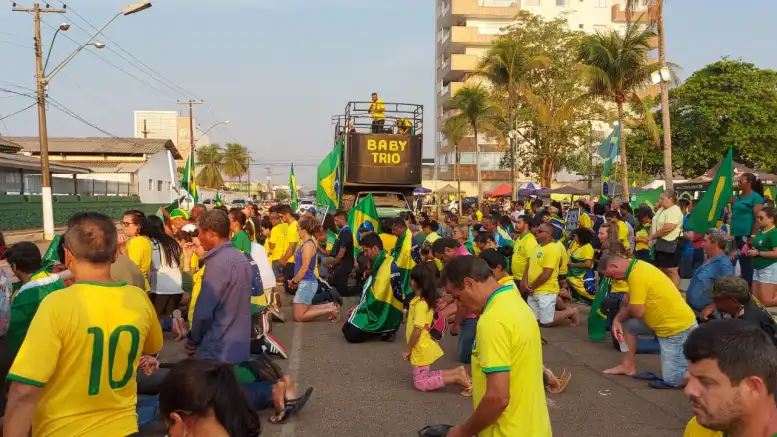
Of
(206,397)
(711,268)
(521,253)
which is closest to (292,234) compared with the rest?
(521,253)

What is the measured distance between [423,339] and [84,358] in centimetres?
414

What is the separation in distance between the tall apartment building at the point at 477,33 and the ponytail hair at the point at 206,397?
5653cm

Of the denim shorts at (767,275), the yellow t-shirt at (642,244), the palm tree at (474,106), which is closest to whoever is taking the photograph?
the denim shorts at (767,275)

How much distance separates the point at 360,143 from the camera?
1814 cm

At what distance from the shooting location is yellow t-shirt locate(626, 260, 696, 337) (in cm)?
629

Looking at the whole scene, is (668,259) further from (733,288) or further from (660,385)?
(733,288)

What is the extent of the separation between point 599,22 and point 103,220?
68.6m

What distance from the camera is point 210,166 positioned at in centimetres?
9462

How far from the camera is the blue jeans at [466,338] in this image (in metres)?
7.61

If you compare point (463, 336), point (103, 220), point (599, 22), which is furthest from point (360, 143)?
point (599, 22)

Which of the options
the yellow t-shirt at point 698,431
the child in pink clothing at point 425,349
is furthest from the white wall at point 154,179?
the yellow t-shirt at point 698,431

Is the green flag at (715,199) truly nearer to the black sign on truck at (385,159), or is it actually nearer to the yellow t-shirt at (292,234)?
the yellow t-shirt at (292,234)

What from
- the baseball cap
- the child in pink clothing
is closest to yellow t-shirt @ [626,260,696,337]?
the baseball cap

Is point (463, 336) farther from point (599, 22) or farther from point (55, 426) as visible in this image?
point (599, 22)
